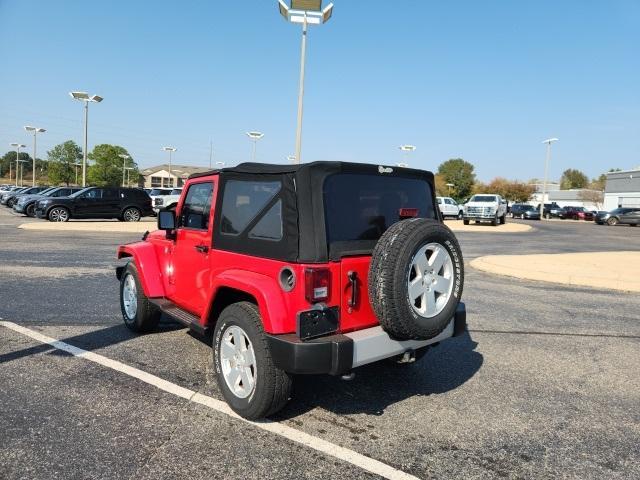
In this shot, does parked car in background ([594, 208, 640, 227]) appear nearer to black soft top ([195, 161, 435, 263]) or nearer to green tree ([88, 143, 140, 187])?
black soft top ([195, 161, 435, 263])

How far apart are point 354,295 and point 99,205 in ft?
76.9

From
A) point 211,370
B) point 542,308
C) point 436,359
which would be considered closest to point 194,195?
point 211,370

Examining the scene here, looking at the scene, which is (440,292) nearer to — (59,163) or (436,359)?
(436,359)

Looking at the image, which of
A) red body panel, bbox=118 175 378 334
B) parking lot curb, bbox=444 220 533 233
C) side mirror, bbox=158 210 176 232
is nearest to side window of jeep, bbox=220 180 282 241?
red body panel, bbox=118 175 378 334

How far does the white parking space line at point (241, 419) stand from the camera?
9.32ft

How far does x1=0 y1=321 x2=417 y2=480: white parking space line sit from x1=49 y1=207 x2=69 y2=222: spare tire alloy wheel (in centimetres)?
1994

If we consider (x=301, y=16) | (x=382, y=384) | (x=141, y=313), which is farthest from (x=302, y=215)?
(x=301, y=16)

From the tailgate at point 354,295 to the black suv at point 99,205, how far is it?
2318cm

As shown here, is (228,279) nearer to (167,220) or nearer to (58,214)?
(167,220)

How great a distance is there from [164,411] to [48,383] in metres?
1.20

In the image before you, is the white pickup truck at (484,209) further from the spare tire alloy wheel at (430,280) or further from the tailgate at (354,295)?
the tailgate at (354,295)

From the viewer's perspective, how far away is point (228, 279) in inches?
140

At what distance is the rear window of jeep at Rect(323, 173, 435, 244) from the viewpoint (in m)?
3.42

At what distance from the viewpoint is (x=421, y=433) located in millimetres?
3293
